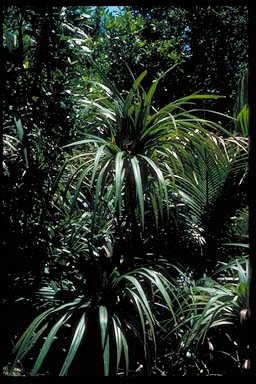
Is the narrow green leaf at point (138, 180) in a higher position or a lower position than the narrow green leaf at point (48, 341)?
higher

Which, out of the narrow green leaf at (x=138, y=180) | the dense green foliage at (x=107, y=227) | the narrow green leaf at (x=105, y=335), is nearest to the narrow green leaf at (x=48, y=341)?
the dense green foliage at (x=107, y=227)

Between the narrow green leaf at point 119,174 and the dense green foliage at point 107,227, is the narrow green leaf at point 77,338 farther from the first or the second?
the narrow green leaf at point 119,174

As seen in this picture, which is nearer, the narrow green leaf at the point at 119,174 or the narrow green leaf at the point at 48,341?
the narrow green leaf at the point at 48,341

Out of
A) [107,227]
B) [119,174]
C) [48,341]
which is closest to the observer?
[48,341]

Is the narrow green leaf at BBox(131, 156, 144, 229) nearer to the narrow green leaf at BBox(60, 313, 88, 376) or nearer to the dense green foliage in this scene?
the dense green foliage

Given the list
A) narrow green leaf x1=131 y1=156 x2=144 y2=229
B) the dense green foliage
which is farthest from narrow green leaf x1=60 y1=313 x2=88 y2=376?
narrow green leaf x1=131 y1=156 x2=144 y2=229

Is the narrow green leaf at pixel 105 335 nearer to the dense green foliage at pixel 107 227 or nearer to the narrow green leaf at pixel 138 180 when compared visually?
the dense green foliage at pixel 107 227

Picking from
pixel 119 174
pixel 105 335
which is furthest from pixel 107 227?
pixel 105 335

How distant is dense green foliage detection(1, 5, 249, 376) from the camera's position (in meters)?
2.08

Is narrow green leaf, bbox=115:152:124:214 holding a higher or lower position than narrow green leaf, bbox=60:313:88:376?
higher

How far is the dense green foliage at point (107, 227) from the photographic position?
2.08 m

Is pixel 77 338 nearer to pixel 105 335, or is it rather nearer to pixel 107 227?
pixel 105 335

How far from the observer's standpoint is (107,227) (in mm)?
2496

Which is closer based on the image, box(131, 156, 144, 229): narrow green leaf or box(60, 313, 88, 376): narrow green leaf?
box(60, 313, 88, 376): narrow green leaf
